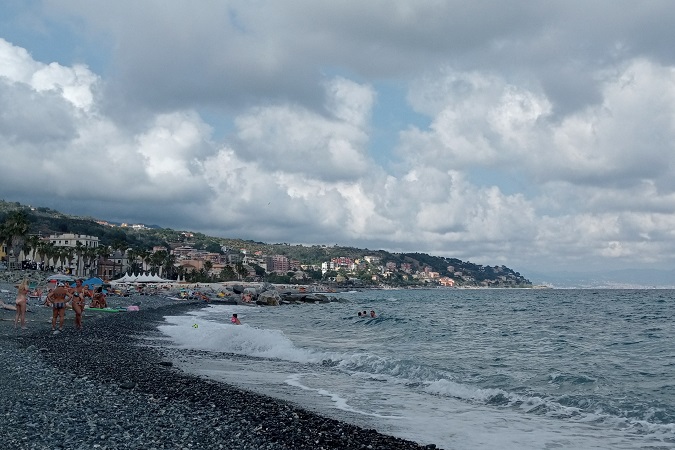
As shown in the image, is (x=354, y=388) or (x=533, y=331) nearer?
(x=354, y=388)

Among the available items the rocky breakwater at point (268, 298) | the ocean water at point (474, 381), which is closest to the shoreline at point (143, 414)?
the ocean water at point (474, 381)

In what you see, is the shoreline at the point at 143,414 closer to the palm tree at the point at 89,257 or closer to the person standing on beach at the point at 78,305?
the person standing on beach at the point at 78,305

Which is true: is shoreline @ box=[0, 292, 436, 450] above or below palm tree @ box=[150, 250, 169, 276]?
above

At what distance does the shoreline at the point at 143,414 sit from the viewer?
27.3ft

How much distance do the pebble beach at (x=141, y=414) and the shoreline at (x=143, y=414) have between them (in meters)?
0.01

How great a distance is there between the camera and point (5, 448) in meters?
7.34

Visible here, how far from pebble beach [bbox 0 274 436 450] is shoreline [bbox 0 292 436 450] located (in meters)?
0.01

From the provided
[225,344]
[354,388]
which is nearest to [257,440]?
[354,388]

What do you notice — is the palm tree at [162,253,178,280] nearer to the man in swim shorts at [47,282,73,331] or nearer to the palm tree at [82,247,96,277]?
the palm tree at [82,247,96,277]

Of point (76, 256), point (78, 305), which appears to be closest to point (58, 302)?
point (78, 305)

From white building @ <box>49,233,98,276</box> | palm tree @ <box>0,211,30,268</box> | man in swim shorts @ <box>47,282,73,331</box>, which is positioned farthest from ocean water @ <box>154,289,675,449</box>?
white building @ <box>49,233,98,276</box>

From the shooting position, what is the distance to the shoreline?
833 centimetres

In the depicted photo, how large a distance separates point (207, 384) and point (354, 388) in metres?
4.11

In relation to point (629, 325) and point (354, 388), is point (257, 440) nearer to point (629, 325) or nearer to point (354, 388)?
point (354, 388)
